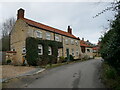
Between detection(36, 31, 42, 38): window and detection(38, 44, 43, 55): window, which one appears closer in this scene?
detection(38, 44, 43, 55): window

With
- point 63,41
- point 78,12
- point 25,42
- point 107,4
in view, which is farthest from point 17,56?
point 107,4

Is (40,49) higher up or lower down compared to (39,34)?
lower down

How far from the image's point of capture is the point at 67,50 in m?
28.2

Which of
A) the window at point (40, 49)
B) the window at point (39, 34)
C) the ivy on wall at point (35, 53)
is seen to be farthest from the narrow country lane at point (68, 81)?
the window at point (39, 34)

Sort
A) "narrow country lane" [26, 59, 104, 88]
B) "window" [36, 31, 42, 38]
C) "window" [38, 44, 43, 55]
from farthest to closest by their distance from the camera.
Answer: "window" [36, 31, 42, 38] → "window" [38, 44, 43, 55] → "narrow country lane" [26, 59, 104, 88]

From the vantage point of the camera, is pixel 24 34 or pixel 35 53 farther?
pixel 24 34

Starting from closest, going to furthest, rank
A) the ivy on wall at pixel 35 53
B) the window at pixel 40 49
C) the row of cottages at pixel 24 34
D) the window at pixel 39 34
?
the ivy on wall at pixel 35 53
the row of cottages at pixel 24 34
the window at pixel 40 49
the window at pixel 39 34

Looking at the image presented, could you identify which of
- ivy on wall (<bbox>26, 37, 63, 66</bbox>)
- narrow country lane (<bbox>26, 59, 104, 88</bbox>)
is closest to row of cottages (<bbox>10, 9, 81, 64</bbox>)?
ivy on wall (<bbox>26, 37, 63, 66</bbox>)

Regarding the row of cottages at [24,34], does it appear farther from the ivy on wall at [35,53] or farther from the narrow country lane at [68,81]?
the narrow country lane at [68,81]

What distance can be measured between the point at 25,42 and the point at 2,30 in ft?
73.1

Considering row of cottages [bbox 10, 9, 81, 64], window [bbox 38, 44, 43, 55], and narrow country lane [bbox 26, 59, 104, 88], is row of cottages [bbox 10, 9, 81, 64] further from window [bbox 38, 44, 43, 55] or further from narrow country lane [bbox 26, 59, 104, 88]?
narrow country lane [bbox 26, 59, 104, 88]

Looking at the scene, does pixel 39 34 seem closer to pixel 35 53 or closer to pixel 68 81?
pixel 35 53

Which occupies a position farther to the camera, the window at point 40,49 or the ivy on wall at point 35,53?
the window at point 40,49

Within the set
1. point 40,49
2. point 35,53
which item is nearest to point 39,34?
point 40,49
